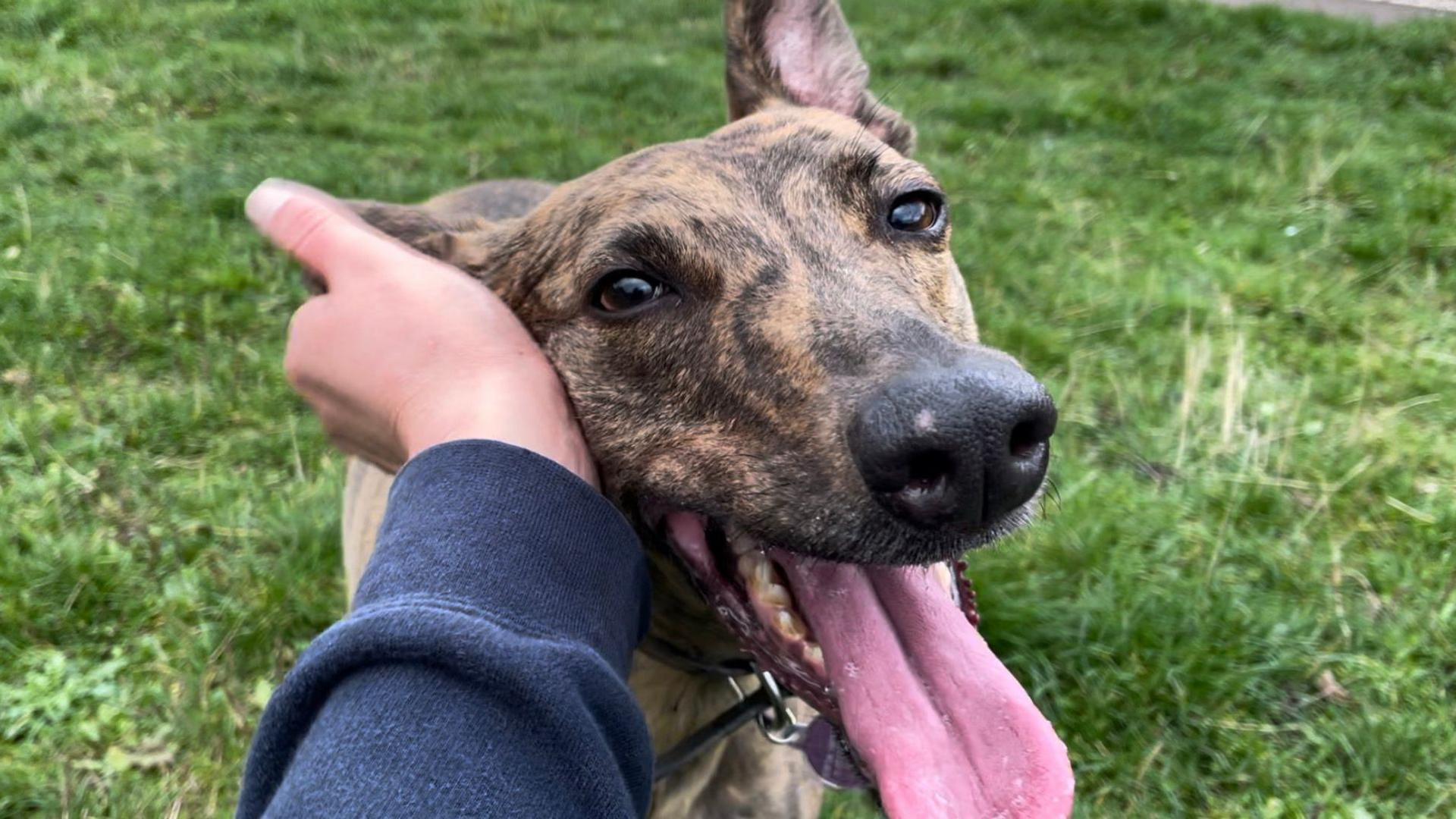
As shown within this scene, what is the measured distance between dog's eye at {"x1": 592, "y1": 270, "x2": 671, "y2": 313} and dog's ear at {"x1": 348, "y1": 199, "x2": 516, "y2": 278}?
47 centimetres

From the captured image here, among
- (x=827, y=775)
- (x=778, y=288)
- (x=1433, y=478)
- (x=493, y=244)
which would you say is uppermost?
(x=778, y=288)

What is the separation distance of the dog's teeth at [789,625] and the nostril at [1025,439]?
58 cm

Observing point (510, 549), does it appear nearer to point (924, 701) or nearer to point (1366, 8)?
point (924, 701)

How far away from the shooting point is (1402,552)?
11.6 ft

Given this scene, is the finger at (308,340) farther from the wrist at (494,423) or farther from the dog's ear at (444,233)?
the dog's ear at (444,233)

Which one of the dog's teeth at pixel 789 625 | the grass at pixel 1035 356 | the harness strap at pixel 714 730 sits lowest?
the grass at pixel 1035 356

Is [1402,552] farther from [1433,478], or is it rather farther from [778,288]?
[778,288]

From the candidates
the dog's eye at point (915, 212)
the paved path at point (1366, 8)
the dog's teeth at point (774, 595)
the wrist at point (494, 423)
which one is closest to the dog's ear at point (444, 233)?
the wrist at point (494, 423)

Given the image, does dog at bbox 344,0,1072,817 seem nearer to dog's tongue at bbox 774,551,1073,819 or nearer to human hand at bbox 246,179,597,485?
dog's tongue at bbox 774,551,1073,819

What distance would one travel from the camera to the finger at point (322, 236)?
1994 millimetres

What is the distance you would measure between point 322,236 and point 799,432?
3.60 feet

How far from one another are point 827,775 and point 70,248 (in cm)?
538

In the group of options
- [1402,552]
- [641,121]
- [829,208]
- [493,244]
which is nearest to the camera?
[829,208]

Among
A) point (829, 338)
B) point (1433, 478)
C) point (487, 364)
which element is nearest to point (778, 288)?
point (829, 338)
